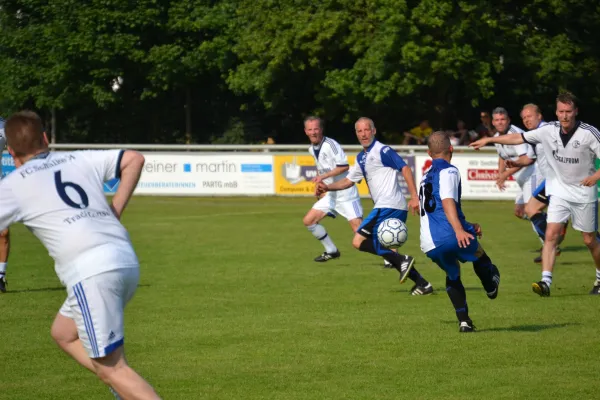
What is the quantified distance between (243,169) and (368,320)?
68.1 feet

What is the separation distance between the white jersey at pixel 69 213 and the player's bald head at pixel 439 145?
14.4 ft

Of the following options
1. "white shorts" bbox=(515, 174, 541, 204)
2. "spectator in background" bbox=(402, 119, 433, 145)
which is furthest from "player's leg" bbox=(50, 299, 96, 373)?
"spectator in background" bbox=(402, 119, 433, 145)

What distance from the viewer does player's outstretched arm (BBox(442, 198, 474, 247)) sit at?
9.77 metres

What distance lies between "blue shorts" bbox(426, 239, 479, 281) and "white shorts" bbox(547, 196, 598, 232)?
3119mm

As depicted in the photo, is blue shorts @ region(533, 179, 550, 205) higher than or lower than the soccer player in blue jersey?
lower

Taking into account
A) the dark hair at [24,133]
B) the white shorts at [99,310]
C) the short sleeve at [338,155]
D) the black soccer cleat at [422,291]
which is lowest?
the black soccer cleat at [422,291]

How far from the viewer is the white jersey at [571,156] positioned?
12.6 meters

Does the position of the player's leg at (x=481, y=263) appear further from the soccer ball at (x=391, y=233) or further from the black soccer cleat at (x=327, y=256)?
the black soccer cleat at (x=327, y=256)

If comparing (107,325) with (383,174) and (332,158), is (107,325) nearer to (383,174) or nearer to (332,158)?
(383,174)

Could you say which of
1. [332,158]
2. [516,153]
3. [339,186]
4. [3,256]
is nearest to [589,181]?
[339,186]

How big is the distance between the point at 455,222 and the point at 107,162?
4242 mm

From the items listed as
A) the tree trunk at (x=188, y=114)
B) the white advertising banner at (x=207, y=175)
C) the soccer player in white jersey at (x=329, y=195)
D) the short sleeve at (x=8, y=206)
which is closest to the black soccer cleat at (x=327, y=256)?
the soccer player in white jersey at (x=329, y=195)

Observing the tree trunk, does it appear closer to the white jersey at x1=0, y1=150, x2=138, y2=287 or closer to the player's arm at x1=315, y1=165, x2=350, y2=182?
the player's arm at x1=315, y1=165, x2=350, y2=182

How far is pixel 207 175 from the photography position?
3203 centimetres
